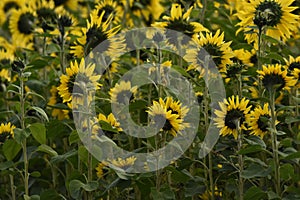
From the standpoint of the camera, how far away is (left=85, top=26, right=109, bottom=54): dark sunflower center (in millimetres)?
1963

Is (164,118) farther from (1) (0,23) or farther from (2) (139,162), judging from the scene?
(1) (0,23)

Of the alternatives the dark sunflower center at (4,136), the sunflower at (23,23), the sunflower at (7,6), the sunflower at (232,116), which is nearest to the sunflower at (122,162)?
the sunflower at (232,116)

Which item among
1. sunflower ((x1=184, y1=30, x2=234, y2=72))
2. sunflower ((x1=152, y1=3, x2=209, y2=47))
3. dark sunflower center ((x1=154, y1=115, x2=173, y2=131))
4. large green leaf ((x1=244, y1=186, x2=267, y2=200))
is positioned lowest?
large green leaf ((x1=244, y1=186, x2=267, y2=200))

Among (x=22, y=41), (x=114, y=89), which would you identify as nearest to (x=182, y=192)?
(x=114, y=89)

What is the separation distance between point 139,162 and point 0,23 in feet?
7.40

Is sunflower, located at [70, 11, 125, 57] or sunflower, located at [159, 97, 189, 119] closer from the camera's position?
sunflower, located at [159, 97, 189, 119]

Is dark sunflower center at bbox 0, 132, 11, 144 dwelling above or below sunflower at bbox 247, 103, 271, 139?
below

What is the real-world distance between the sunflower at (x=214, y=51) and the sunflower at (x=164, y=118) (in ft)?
0.70

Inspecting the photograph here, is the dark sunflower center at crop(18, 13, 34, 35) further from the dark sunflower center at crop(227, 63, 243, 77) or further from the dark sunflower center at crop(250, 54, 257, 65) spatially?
the dark sunflower center at crop(227, 63, 243, 77)

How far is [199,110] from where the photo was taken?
2016 millimetres

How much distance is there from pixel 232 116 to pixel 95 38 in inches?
19.2

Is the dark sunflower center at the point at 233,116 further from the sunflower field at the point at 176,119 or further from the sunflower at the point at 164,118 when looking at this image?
the sunflower at the point at 164,118

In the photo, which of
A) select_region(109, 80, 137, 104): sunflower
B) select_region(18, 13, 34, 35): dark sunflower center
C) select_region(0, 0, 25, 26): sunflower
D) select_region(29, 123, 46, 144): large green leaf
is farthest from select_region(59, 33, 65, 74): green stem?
select_region(0, 0, 25, 26): sunflower

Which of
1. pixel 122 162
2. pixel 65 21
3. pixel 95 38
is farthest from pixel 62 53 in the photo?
pixel 122 162
